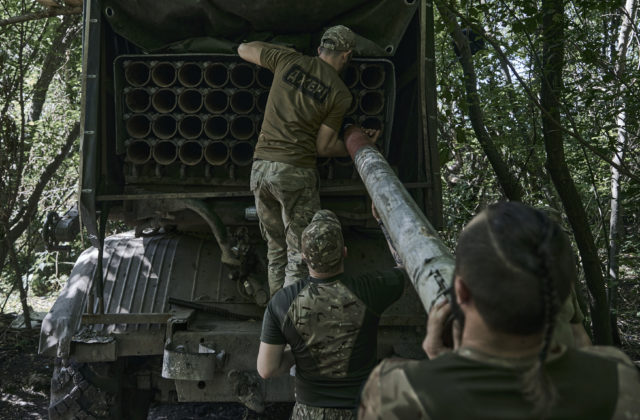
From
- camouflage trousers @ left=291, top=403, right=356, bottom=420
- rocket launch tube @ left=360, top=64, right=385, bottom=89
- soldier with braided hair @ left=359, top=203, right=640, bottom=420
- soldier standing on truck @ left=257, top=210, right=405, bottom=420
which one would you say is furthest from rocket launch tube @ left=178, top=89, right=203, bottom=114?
soldier with braided hair @ left=359, top=203, right=640, bottom=420

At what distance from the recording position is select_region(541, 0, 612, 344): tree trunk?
5117 millimetres

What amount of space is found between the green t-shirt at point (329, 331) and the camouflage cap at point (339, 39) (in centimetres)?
173

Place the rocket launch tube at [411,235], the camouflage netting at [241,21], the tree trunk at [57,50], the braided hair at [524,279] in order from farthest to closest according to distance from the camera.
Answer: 1. the tree trunk at [57,50]
2. the camouflage netting at [241,21]
3. the rocket launch tube at [411,235]
4. the braided hair at [524,279]

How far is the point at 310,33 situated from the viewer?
4645 mm

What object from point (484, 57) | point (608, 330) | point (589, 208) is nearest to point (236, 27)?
point (608, 330)

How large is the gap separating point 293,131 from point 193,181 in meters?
0.94

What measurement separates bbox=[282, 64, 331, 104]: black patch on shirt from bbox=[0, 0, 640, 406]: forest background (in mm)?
1419

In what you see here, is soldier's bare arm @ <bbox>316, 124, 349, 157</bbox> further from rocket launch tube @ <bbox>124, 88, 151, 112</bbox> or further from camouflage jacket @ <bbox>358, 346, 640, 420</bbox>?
camouflage jacket @ <bbox>358, 346, 640, 420</bbox>

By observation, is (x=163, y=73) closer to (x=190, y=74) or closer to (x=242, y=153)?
(x=190, y=74)

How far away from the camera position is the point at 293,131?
4195mm

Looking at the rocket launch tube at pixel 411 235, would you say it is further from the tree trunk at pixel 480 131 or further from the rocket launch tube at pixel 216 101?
the tree trunk at pixel 480 131

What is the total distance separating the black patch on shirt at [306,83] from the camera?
13.7 feet

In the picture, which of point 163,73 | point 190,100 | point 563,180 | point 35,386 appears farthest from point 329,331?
point 35,386

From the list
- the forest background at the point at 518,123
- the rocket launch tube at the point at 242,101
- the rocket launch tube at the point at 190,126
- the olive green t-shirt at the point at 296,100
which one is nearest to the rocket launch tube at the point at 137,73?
the rocket launch tube at the point at 190,126
